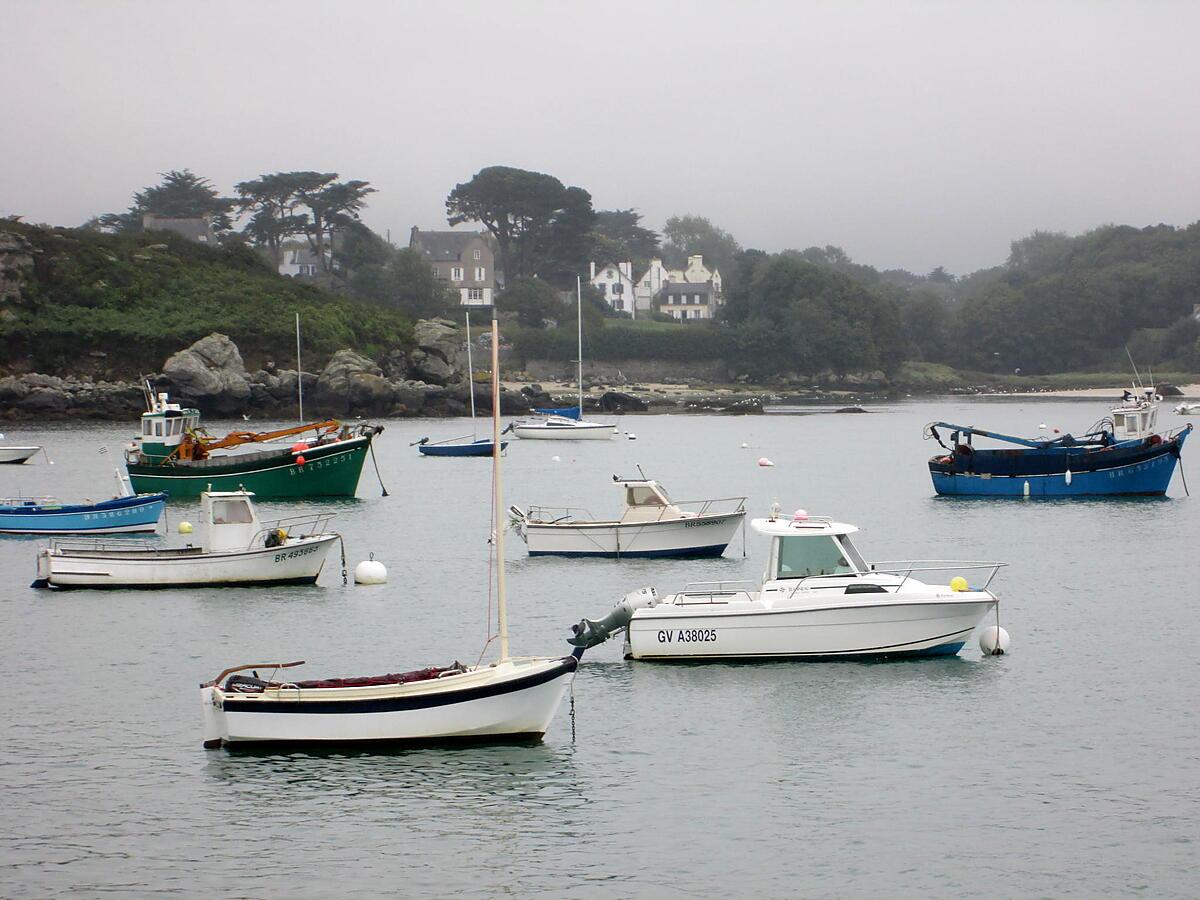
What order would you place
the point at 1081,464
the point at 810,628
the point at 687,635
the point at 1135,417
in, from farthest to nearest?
the point at 1135,417
the point at 1081,464
the point at 687,635
the point at 810,628

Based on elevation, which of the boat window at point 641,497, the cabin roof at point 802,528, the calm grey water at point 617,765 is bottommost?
the calm grey water at point 617,765

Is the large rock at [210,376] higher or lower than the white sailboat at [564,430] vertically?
higher

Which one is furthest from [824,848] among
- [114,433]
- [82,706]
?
[114,433]

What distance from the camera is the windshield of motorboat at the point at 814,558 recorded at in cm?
2845

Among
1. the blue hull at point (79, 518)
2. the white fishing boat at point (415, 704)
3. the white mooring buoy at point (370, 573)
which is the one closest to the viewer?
the white fishing boat at point (415, 704)

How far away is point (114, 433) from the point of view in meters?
107

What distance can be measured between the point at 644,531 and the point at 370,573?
8.01 metres

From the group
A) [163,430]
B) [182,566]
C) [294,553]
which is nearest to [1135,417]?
[294,553]

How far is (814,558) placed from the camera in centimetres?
2848

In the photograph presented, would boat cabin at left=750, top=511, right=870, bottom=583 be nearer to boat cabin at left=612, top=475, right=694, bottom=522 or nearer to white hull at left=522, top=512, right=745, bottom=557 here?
white hull at left=522, top=512, right=745, bottom=557

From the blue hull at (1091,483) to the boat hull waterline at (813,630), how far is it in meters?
36.2

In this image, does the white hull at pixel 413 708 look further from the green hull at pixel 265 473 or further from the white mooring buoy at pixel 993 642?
the green hull at pixel 265 473

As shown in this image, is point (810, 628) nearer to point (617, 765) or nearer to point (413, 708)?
point (617, 765)

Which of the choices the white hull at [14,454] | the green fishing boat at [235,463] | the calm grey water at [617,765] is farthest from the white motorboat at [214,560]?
the white hull at [14,454]
